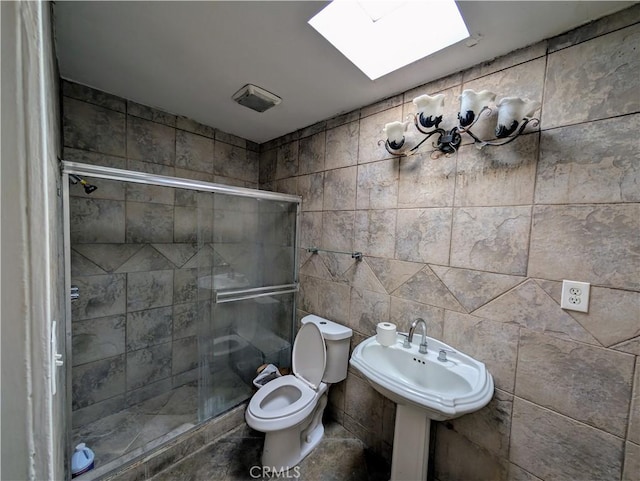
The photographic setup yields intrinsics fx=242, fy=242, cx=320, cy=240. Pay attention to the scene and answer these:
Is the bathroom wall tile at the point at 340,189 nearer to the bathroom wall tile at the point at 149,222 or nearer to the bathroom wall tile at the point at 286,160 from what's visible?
the bathroom wall tile at the point at 286,160

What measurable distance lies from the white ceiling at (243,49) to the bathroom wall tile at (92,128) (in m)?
0.16

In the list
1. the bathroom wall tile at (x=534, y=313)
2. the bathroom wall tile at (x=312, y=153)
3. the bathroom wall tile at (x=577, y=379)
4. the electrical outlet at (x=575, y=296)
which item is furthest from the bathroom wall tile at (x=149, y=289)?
the electrical outlet at (x=575, y=296)

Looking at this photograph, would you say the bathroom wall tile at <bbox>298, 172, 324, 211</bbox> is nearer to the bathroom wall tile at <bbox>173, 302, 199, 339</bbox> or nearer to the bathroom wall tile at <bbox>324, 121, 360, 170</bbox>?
the bathroom wall tile at <bbox>324, 121, 360, 170</bbox>

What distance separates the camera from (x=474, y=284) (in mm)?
1260

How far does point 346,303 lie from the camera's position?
1.82m

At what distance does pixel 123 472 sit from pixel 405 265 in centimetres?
201

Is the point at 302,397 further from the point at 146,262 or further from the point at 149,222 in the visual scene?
the point at 149,222

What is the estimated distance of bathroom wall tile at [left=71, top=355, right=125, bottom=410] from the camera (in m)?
1.73

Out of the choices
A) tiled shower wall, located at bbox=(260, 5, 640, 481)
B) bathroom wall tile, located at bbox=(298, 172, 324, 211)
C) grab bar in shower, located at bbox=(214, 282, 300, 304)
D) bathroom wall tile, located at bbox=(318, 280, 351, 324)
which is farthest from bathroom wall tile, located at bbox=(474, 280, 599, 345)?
grab bar in shower, located at bbox=(214, 282, 300, 304)

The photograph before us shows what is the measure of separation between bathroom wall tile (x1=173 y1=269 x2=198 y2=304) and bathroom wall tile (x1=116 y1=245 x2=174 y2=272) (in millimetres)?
116

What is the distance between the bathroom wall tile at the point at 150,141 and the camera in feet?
6.10

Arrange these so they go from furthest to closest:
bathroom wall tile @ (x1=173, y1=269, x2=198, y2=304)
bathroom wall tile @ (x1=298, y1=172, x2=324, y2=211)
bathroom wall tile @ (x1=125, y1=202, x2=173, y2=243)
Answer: bathroom wall tile @ (x1=173, y1=269, x2=198, y2=304)
bathroom wall tile @ (x1=298, y1=172, x2=324, y2=211)
bathroom wall tile @ (x1=125, y1=202, x2=173, y2=243)

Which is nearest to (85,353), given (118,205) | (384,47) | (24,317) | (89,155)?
(118,205)

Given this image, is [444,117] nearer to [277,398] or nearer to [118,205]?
[277,398]
